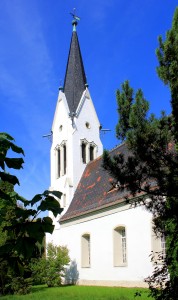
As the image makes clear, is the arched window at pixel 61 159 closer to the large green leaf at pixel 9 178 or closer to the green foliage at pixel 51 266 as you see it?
the green foliage at pixel 51 266

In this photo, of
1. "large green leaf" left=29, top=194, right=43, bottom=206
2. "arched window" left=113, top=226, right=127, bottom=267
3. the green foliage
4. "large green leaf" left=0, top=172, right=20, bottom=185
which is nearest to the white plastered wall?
"arched window" left=113, top=226, right=127, bottom=267

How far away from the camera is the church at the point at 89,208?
61.2 ft

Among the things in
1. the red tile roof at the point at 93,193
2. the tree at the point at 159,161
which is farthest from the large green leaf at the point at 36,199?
the red tile roof at the point at 93,193

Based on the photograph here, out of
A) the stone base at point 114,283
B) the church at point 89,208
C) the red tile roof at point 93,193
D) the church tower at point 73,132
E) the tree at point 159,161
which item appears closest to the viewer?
the tree at point 159,161

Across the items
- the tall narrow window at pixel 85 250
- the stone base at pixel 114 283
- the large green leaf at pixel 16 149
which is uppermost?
the large green leaf at pixel 16 149

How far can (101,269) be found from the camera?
857 inches

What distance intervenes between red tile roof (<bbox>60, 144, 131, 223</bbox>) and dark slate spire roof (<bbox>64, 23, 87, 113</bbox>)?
6042 millimetres

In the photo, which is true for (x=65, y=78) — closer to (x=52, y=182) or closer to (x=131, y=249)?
(x=52, y=182)

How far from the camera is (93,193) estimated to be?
2480cm

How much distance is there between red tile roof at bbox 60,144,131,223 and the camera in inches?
859

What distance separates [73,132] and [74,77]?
579cm

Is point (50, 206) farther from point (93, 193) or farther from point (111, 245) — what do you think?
point (93, 193)

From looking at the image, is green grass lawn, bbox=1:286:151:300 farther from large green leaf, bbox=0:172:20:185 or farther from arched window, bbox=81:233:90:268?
large green leaf, bbox=0:172:20:185

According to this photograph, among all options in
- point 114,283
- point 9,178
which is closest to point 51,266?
point 114,283
